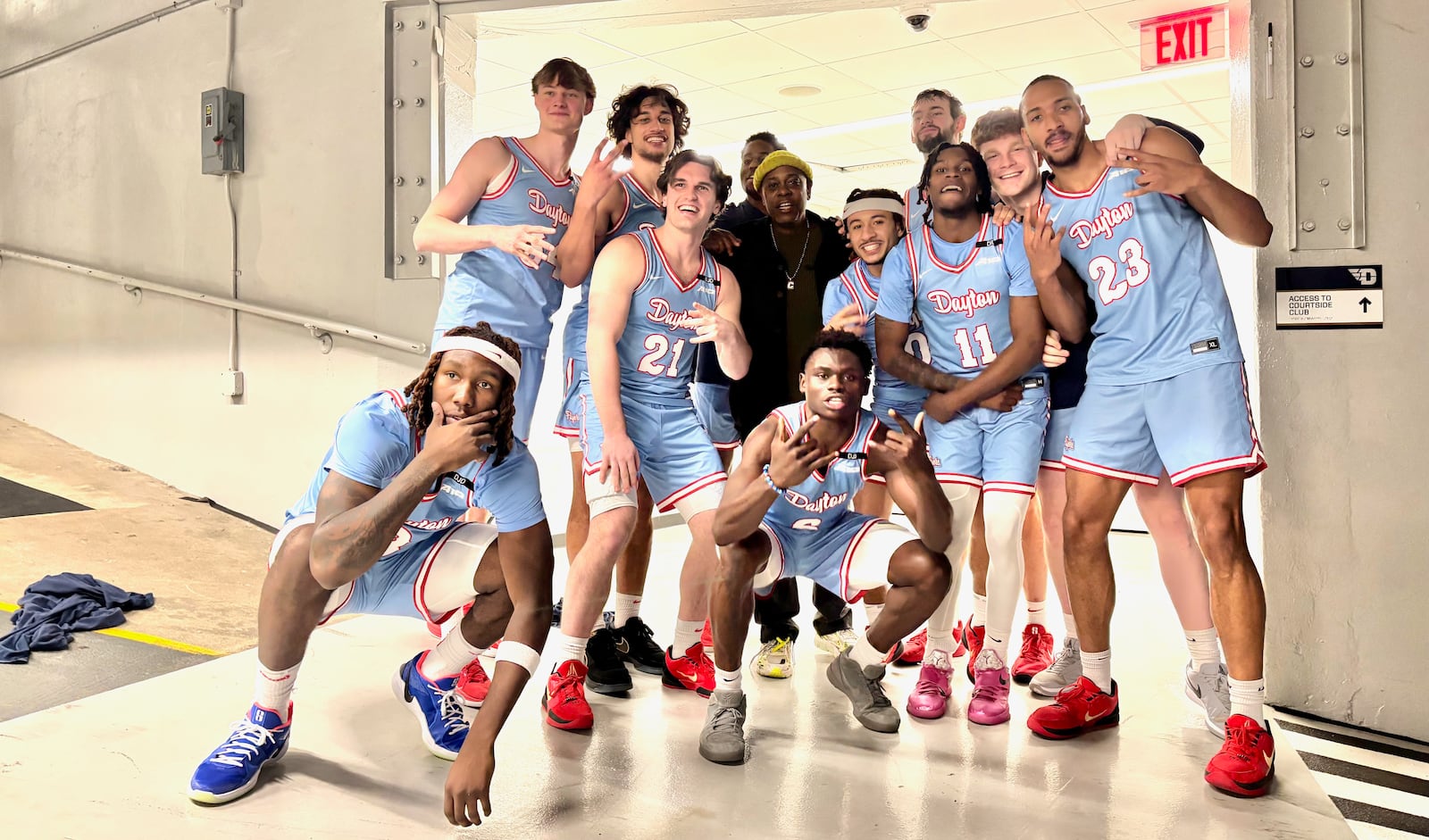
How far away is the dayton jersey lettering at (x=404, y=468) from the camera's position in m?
2.33

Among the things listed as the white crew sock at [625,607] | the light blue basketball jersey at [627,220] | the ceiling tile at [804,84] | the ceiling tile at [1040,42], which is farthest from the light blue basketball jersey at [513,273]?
the ceiling tile at [804,84]

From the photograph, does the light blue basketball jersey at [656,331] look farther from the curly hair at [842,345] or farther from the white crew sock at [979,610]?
the white crew sock at [979,610]

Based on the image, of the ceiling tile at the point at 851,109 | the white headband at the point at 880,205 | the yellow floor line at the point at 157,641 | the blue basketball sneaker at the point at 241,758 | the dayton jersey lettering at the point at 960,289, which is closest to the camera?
the blue basketball sneaker at the point at 241,758

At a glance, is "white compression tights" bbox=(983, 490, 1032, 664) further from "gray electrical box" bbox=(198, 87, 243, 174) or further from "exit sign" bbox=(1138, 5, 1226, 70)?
"exit sign" bbox=(1138, 5, 1226, 70)

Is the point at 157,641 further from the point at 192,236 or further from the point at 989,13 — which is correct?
the point at 989,13

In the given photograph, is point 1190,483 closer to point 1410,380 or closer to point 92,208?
point 1410,380

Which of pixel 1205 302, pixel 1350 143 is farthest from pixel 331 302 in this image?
pixel 1350 143

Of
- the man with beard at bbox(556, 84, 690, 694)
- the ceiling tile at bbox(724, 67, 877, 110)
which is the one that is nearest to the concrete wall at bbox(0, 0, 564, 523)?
the man with beard at bbox(556, 84, 690, 694)

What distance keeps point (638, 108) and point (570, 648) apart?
177 cm

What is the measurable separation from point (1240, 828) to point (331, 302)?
4171 mm

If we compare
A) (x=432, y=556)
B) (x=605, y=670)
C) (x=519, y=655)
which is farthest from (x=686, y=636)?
(x=519, y=655)

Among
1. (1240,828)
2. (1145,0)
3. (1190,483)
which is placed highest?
(1145,0)

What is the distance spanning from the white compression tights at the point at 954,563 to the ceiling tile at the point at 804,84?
5.37 meters

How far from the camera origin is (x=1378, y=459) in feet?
9.68
